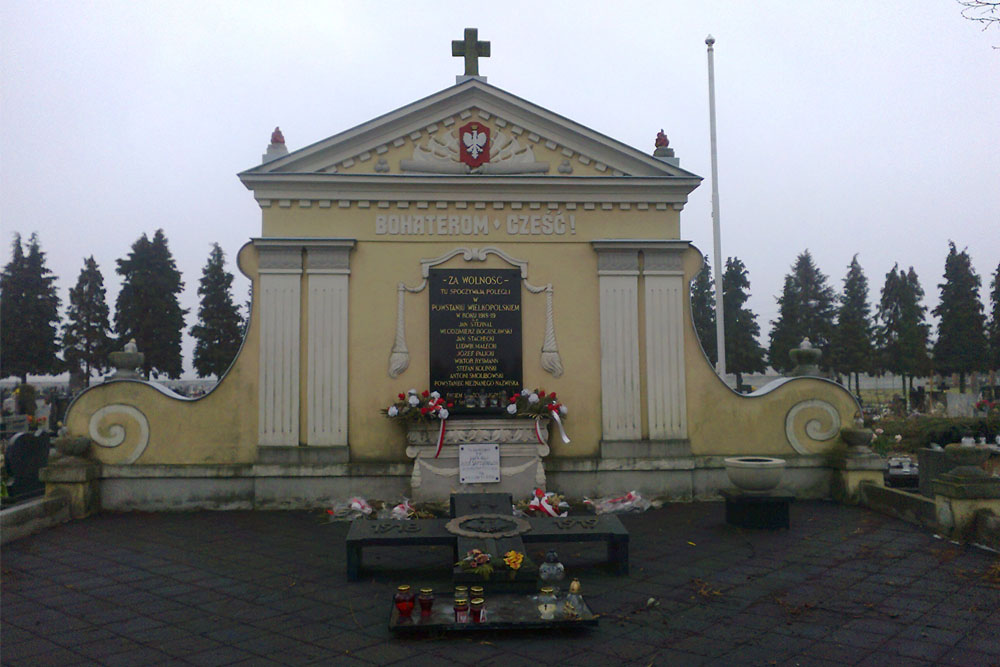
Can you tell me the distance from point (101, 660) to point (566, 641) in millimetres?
3021

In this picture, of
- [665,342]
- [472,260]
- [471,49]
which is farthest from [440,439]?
[471,49]

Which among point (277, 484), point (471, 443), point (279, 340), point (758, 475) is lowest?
point (277, 484)

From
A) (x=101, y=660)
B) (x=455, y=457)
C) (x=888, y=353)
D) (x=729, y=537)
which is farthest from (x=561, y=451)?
(x=888, y=353)

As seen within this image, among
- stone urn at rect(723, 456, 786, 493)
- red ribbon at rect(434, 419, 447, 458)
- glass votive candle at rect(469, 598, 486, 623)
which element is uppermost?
red ribbon at rect(434, 419, 447, 458)

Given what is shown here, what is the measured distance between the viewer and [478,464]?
9.16m

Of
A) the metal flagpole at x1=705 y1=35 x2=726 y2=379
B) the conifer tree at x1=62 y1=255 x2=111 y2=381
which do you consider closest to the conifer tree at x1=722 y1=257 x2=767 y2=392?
the metal flagpole at x1=705 y1=35 x2=726 y2=379

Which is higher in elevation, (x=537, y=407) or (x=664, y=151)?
(x=664, y=151)

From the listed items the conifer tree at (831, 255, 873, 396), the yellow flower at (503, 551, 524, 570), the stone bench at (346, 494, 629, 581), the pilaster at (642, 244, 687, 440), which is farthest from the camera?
the conifer tree at (831, 255, 873, 396)

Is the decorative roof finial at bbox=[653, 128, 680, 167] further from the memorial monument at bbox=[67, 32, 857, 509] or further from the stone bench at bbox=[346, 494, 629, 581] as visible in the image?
the stone bench at bbox=[346, 494, 629, 581]

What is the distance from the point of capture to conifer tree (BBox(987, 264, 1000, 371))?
37.3 meters

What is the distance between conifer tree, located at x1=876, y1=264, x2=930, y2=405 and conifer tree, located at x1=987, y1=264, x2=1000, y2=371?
133 inches

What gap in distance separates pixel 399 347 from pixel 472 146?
311cm

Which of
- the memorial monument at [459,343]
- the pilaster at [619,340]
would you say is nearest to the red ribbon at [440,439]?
the memorial monument at [459,343]

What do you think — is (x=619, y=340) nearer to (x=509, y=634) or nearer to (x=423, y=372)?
(x=423, y=372)
